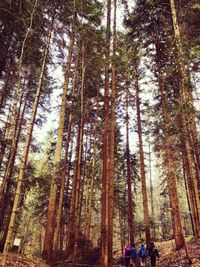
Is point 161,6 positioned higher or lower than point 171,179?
higher

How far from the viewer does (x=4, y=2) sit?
399 inches

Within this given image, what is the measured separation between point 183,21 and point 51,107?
1069cm

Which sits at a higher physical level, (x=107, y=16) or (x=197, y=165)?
(x=107, y=16)

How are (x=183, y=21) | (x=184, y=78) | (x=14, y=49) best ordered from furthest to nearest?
(x=183, y=21)
(x=14, y=49)
(x=184, y=78)

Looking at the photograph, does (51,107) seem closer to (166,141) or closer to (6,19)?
(6,19)

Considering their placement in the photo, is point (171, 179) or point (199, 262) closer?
point (199, 262)

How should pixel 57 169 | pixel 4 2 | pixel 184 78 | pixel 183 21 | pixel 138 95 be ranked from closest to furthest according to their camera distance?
pixel 184 78 → pixel 4 2 → pixel 57 169 → pixel 183 21 → pixel 138 95

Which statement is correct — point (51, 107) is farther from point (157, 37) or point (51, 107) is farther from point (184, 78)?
point (184, 78)

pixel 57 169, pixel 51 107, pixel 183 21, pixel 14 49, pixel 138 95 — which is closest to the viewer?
pixel 57 169

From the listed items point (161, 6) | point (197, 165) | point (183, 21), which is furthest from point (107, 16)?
point (197, 165)

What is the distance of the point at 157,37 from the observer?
1375cm

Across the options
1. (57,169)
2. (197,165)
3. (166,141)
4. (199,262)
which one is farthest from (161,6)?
(199,262)

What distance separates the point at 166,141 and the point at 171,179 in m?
2.31

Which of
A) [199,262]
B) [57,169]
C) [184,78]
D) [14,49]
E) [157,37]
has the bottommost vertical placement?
[199,262]
